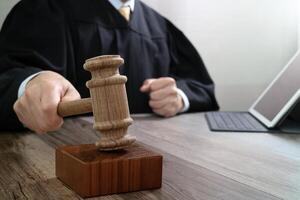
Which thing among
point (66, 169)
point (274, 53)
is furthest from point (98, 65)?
point (274, 53)

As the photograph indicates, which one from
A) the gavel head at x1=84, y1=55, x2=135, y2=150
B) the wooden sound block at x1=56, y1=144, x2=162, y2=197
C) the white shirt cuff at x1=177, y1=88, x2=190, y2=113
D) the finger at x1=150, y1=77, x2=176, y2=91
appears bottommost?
the white shirt cuff at x1=177, y1=88, x2=190, y2=113

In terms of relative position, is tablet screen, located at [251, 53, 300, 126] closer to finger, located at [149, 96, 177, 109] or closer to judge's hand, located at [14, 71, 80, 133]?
finger, located at [149, 96, 177, 109]

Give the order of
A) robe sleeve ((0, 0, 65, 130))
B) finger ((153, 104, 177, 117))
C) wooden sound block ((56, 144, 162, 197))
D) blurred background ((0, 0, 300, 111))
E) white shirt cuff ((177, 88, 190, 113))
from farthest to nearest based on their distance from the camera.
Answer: blurred background ((0, 0, 300, 111)), white shirt cuff ((177, 88, 190, 113)), finger ((153, 104, 177, 117)), robe sleeve ((0, 0, 65, 130)), wooden sound block ((56, 144, 162, 197))

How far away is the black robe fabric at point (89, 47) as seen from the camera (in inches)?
40.1

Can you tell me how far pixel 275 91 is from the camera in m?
1.15

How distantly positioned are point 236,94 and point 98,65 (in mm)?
1432

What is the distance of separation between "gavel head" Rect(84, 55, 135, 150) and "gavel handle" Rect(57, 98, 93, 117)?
0.03 metres

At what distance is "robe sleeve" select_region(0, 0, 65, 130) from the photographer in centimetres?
91

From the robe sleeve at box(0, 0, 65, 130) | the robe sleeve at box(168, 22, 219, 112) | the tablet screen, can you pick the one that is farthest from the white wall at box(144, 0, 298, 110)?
the robe sleeve at box(0, 0, 65, 130)

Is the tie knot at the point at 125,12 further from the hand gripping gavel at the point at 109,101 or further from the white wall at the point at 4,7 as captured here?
the hand gripping gavel at the point at 109,101

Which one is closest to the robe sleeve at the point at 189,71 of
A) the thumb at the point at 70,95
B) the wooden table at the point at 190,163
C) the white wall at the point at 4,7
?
the wooden table at the point at 190,163

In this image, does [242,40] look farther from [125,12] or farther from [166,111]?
[166,111]

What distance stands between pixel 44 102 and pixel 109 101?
6.7 inches

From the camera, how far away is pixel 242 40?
5.90 ft
